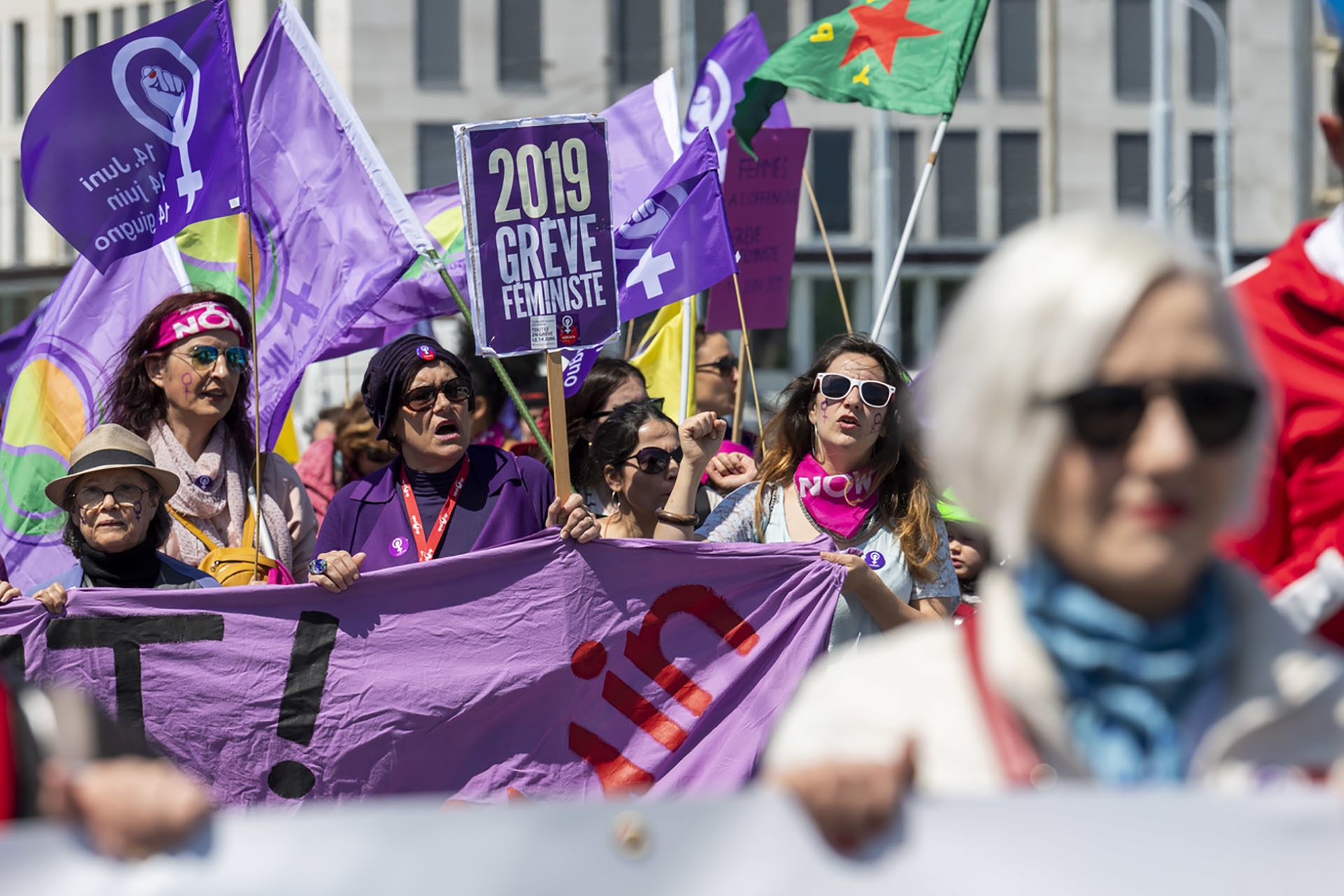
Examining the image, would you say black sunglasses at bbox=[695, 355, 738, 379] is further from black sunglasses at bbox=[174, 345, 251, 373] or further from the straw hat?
the straw hat

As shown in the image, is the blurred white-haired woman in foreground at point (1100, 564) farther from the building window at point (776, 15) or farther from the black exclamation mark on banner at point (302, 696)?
the building window at point (776, 15)

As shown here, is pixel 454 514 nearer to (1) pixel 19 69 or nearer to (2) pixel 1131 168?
(2) pixel 1131 168

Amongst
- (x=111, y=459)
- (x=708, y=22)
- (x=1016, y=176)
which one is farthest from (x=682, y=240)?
(x=1016, y=176)

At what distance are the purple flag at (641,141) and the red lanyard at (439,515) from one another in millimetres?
2873

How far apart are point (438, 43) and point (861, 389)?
33.2 meters

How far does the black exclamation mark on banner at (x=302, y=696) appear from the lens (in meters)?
4.39

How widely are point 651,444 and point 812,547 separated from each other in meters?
0.83

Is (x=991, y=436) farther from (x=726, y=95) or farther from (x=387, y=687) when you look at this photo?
(x=726, y=95)

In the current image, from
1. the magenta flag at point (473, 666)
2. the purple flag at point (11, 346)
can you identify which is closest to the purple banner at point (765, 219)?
the purple flag at point (11, 346)

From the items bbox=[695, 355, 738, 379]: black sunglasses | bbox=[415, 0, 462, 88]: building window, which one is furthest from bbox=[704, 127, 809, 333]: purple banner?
bbox=[415, 0, 462, 88]: building window

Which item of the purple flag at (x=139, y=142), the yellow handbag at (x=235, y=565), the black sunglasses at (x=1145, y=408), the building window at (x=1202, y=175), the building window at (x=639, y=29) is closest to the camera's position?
the black sunglasses at (x=1145, y=408)

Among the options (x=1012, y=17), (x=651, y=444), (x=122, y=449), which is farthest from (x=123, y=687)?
(x=1012, y=17)

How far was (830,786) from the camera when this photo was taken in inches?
59.1

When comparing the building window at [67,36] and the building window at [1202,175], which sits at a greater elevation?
the building window at [67,36]
